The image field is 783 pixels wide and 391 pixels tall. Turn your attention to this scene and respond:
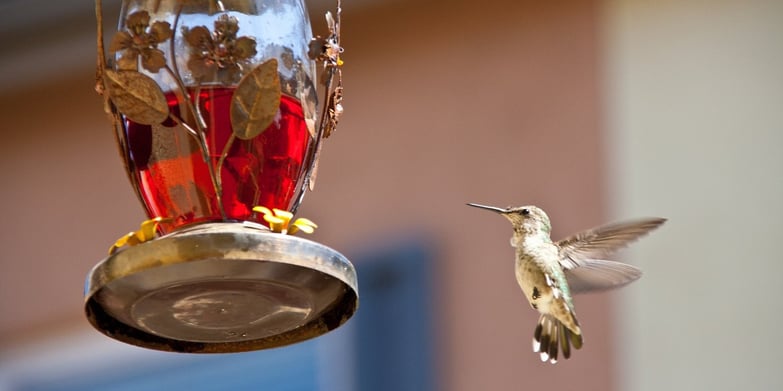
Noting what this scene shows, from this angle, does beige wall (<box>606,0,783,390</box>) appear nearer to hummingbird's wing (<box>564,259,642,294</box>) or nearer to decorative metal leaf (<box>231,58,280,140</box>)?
hummingbird's wing (<box>564,259,642,294</box>)

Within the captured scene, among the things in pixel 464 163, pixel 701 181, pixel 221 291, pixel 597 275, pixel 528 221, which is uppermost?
pixel 464 163

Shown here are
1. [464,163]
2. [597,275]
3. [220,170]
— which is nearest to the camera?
[220,170]

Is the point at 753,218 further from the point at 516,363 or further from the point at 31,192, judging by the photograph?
the point at 31,192

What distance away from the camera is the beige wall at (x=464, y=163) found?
21.5 feet

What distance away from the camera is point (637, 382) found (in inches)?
246

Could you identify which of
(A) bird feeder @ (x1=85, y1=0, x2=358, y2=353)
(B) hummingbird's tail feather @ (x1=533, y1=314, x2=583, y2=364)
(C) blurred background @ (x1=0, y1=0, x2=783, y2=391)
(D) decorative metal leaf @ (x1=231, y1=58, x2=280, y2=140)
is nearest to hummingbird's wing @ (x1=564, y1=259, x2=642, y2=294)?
(B) hummingbird's tail feather @ (x1=533, y1=314, x2=583, y2=364)

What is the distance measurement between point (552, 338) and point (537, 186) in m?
2.95

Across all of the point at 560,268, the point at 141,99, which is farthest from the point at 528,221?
the point at 141,99

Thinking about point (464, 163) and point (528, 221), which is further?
point (464, 163)

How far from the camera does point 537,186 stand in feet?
22.0

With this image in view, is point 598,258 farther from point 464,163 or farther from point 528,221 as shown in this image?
point 464,163

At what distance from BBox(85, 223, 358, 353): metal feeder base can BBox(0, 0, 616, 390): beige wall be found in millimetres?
3341

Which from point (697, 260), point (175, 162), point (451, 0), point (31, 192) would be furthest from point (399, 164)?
point (175, 162)

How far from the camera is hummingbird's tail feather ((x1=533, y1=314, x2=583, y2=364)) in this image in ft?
12.3
